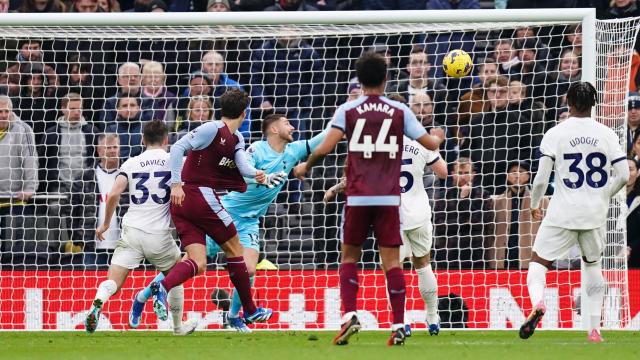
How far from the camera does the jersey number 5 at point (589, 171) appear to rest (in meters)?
10.6

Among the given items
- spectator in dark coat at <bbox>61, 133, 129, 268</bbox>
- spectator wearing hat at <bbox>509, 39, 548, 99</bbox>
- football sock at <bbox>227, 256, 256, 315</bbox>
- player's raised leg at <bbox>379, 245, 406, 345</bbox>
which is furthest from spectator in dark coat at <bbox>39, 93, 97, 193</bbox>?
player's raised leg at <bbox>379, 245, 406, 345</bbox>

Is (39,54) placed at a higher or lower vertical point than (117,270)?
higher

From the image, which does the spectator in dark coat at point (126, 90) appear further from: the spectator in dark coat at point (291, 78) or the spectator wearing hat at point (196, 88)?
the spectator in dark coat at point (291, 78)

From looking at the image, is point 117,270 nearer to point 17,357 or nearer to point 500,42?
point 17,357

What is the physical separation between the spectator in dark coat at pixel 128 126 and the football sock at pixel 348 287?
5.66 meters

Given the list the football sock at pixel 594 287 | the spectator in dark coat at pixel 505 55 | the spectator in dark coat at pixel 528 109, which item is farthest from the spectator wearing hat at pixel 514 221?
the football sock at pixel 594 287

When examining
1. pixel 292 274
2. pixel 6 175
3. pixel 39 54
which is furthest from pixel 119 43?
pixel 292 274

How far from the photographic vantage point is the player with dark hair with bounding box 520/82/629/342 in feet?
34.7

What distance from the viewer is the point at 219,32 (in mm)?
14359

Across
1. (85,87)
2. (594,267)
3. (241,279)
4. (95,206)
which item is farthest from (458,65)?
(85,87)

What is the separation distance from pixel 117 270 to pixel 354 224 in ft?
11.7

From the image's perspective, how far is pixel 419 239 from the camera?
1210cm

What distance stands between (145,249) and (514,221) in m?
4.36

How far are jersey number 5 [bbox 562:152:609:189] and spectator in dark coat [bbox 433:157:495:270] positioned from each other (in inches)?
148
